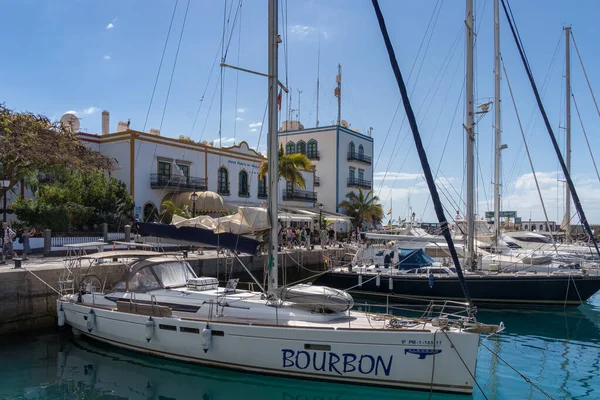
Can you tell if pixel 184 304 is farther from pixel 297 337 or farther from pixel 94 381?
pixel 297 337

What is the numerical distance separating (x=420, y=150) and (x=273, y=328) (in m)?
4.41

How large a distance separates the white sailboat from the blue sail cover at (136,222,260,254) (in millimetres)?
637

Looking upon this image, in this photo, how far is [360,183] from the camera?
47406mm

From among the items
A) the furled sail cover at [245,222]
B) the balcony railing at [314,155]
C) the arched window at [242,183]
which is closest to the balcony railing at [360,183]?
the balcony railing at [314,155]

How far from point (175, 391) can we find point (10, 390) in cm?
316

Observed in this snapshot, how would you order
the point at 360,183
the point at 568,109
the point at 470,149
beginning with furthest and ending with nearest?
1. the point at 360,183
2. the point at 568,109
3. the point at 470,149

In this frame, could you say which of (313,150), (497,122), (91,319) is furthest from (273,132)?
(313,150)

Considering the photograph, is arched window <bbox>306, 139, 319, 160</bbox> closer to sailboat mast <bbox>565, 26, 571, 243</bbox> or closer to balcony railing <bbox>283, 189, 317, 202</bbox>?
balcony railing <bbox>283, 189, 317, 202</bbox>

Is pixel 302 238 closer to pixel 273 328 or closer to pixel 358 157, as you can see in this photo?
pixel 358 157

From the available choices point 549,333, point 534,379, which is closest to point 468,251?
point 549,333

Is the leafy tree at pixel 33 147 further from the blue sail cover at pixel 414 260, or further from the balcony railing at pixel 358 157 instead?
the balcony railing at pixel 358 157

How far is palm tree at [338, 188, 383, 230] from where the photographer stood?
44312 mm

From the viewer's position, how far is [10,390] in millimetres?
8875

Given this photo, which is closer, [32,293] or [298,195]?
[32,293]
